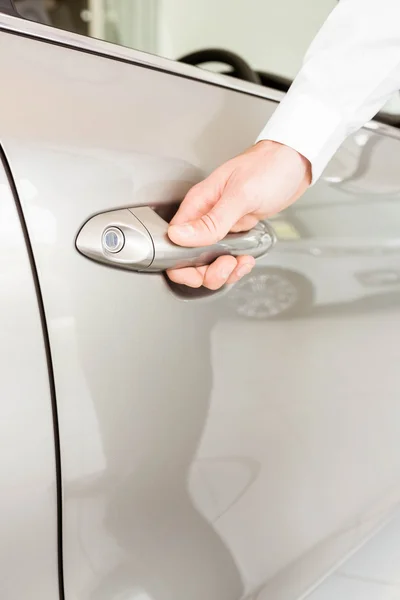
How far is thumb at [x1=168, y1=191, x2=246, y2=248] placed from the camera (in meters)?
0.49

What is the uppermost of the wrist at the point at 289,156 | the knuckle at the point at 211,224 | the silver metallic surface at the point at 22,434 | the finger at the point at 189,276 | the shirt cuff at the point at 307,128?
the shirt cuff at the point at 307,128

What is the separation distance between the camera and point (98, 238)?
0.47 meters

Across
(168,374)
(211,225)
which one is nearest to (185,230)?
(211,225)

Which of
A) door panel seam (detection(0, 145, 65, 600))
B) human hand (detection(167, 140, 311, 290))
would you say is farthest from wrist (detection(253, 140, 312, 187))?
door panel seam (detection(0, 145, 65, 600))

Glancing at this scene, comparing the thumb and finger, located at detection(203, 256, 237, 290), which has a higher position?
the thumb

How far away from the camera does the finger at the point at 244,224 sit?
567 millimetres

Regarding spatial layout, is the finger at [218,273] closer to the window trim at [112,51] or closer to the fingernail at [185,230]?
the fingernail at [185,230]

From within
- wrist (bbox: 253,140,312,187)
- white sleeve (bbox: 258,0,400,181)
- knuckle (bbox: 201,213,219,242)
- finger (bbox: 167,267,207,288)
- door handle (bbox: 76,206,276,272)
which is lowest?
finger (bbox: 167,267,207,288)

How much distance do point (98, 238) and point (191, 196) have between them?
0.35 feet

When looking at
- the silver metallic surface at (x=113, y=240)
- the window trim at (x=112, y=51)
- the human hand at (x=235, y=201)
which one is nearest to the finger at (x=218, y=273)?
the human hand at (x=235, y=201)

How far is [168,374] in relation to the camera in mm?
523

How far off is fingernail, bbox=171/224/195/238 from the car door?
3 centimetres

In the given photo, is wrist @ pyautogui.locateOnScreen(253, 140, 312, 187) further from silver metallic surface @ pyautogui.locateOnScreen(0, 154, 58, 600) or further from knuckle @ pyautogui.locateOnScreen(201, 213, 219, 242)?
silver metallic surface @ pyautogui.locateOnScreen(0, 154, 58, 600)

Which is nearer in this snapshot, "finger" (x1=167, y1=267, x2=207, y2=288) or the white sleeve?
"finger" (x1=167, y1=267, x2=207, y2=288)
